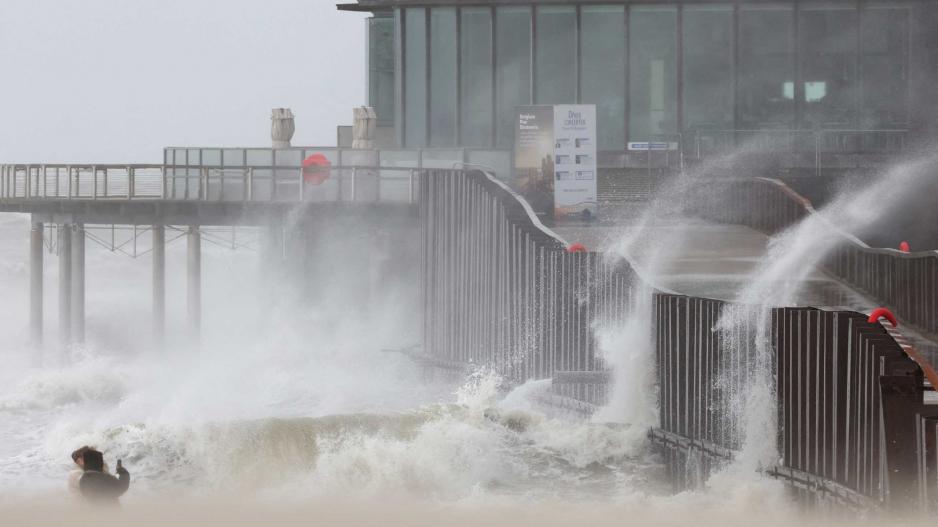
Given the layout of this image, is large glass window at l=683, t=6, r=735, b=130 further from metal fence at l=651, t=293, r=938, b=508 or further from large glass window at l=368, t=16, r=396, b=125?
metal fence at l=651, t=293, r=938, b=508

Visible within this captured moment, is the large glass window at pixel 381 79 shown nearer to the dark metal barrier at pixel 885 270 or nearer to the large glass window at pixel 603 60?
the large glass window at pixel 603 60

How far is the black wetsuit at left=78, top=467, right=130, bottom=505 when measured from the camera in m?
14.3

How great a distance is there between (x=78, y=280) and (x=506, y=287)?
2116cm

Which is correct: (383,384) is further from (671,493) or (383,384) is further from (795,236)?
(671,493)

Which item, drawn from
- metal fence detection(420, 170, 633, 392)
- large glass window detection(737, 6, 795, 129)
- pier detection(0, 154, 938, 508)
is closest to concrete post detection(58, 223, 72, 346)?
pier detection(0, 154, 938, 508)

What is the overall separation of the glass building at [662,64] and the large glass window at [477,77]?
0.03m

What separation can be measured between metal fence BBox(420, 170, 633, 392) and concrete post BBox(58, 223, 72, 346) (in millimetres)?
13695

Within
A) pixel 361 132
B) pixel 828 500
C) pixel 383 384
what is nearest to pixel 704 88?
pixel 361 132

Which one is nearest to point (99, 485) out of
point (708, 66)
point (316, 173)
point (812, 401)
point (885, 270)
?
point (812, 401)

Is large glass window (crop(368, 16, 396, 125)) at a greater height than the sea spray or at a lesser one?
greater

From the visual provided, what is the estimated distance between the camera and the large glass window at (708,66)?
50750 millimetres

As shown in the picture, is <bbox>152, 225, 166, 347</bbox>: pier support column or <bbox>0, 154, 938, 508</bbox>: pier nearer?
<bbox>0, 154, 938, 508</bbox>: pier

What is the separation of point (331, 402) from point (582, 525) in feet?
69.5

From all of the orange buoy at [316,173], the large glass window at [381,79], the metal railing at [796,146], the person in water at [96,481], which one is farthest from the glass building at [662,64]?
the person in water at [96,481]
